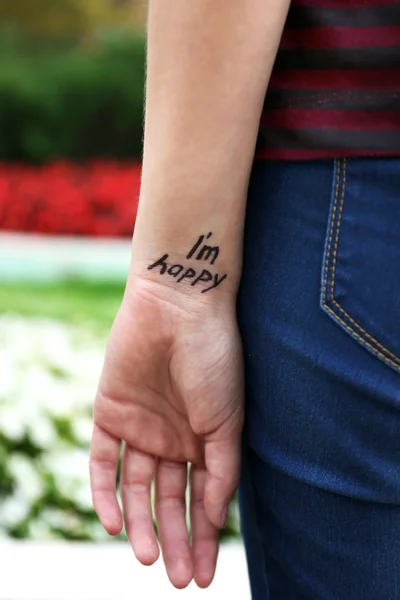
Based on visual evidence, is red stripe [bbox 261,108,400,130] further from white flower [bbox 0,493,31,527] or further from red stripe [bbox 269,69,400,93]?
white flower [bbox 0,493,31,527]

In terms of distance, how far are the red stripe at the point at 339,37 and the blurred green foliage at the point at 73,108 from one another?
9061mm

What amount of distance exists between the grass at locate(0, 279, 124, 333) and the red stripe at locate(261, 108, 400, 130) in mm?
3826

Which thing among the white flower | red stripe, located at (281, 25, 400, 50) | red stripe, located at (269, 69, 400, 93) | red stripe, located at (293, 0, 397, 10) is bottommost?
the white flower

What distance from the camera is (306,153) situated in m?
1.12

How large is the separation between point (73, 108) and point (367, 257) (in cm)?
941

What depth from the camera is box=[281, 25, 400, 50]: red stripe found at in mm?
1068

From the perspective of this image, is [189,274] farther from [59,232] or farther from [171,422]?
[59,232]

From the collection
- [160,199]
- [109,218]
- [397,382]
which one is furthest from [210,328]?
[109,218]

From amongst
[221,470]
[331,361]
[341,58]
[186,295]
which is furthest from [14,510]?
[341,58]

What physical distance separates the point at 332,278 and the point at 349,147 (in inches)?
6.1

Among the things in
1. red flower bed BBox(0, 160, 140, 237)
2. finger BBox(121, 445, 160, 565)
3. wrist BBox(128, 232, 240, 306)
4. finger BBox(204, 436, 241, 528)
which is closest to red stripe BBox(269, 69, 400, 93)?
wrist BBox(128, 232, 240, 306)

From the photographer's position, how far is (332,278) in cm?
108

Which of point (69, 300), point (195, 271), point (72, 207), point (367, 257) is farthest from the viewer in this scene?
point (72, 207)

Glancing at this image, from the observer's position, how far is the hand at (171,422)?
1254mm
